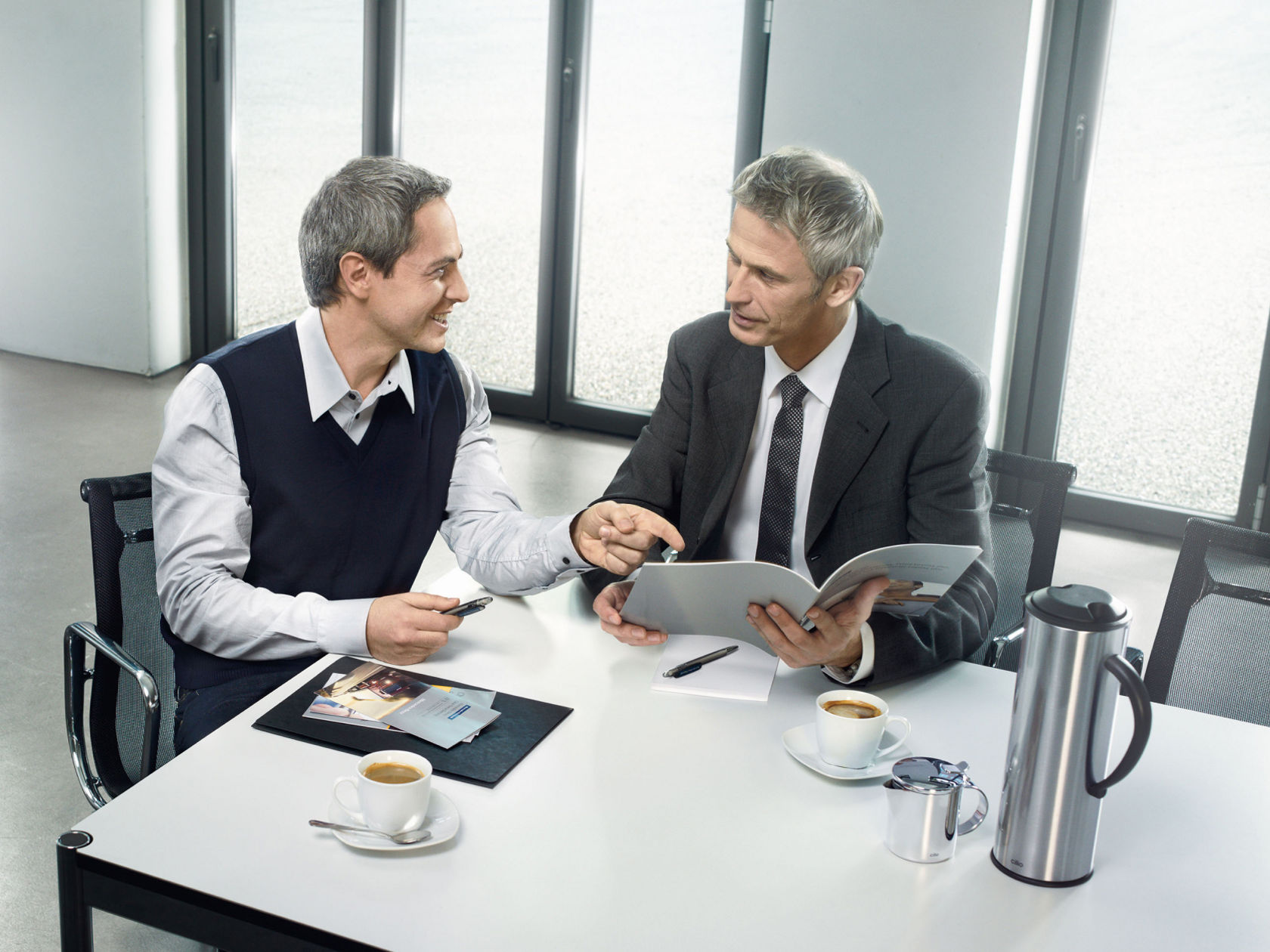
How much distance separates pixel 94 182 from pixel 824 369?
16.8ft

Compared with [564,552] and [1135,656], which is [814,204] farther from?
→ [1135,656]

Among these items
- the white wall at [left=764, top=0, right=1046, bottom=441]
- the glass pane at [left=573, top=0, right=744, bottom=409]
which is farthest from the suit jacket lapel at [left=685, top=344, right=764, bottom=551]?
the glass pane at [left=573, top=0, right=744, bottom=409]

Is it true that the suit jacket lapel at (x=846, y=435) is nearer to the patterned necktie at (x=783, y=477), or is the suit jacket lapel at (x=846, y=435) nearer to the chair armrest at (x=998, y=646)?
the patterned necktie at (x=783, y=477)

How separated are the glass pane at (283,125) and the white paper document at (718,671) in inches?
182

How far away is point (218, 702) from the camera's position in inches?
66.3

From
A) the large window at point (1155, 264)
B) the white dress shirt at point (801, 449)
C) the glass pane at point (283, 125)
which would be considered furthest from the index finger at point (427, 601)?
the glass pane at point (283, 125)

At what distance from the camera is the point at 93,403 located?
18.1ft

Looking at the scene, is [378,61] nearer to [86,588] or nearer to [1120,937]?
[86,588]

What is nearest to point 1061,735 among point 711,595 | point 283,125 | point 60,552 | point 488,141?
point 711,595

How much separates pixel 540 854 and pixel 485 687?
391 mm

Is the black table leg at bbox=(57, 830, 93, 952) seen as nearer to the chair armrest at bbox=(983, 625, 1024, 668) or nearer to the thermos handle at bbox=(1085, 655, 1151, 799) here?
the thermos handle at bbox=(1085, 655, 1151, 799)

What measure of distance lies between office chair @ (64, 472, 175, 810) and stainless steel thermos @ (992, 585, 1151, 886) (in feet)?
3.60

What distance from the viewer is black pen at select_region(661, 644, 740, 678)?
5.13ft

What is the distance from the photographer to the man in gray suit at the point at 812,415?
1899mm
